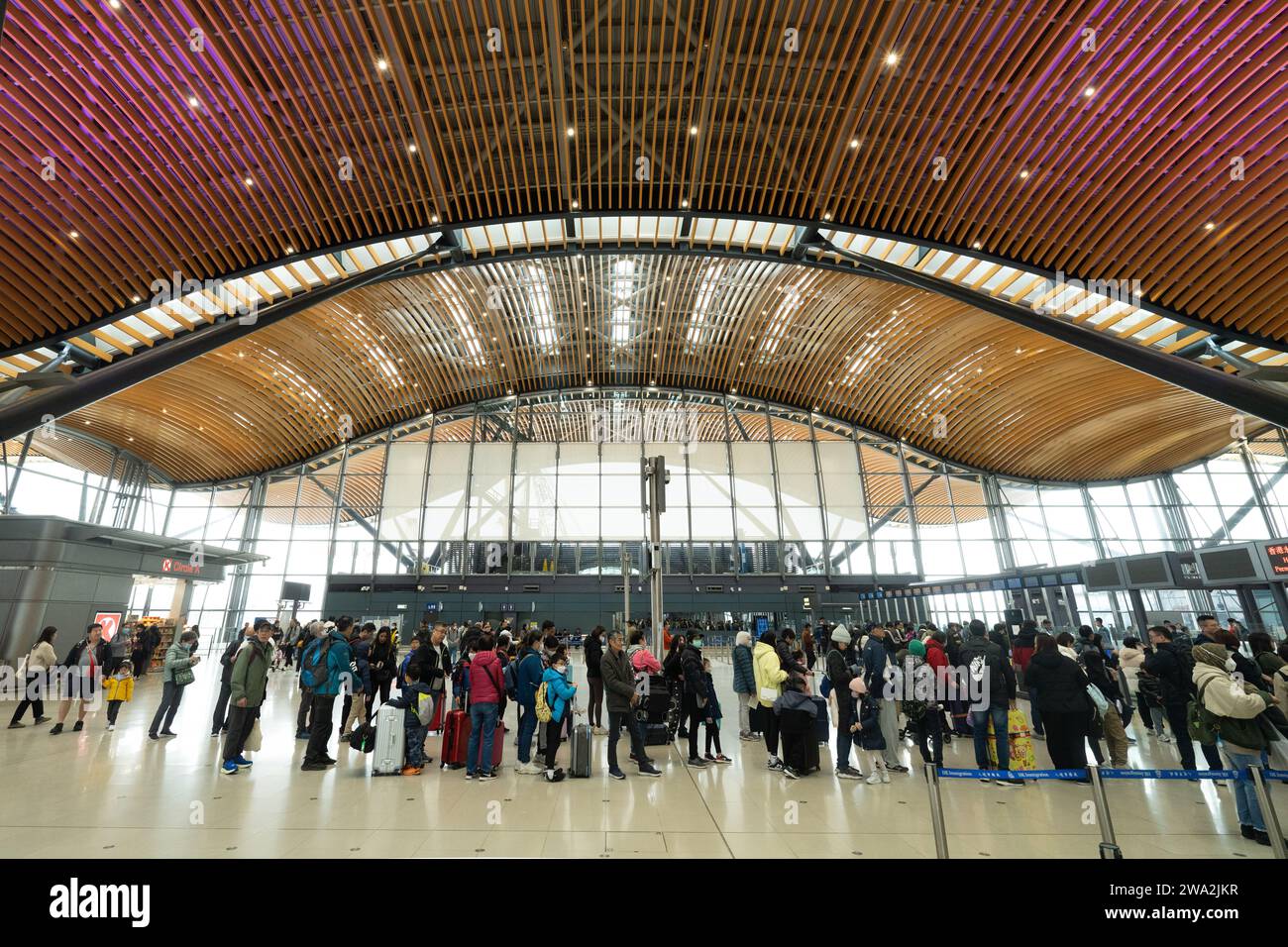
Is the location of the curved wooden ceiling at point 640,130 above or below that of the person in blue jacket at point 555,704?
above

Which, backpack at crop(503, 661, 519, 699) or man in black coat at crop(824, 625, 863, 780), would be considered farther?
backpack at crop(503, 661, 519, 699)

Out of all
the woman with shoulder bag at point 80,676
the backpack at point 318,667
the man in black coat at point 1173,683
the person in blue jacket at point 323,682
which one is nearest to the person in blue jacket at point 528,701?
the person in blue jacket at point 323,682

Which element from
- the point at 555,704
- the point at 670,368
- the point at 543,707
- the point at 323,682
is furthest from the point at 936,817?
the point at 670,368

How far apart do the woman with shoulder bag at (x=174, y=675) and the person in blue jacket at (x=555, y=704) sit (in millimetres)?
5036

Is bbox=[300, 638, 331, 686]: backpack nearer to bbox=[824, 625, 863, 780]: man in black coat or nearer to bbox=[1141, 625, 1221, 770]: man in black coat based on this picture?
bbox=[824, 625, 863, 780]: man in black coat

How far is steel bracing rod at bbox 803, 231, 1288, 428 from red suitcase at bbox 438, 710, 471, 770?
1591 centimetres

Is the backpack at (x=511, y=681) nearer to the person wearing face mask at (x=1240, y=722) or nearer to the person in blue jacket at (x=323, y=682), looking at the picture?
the person in blue jacket at (x=323, y=682)

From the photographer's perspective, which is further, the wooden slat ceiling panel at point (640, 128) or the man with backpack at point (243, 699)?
the wooden slat ceiling panel at point (640, 128)

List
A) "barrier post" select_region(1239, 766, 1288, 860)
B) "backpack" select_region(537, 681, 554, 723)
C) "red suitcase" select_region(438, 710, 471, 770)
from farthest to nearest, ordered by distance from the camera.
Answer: "red suitcase" select_region(438, 710, 471, 770) → "backpack" select_region(537, 681, 554, 723) → "barrier post" select_region(1239, 766, 1288, 860)

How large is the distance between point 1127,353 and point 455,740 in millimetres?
17455

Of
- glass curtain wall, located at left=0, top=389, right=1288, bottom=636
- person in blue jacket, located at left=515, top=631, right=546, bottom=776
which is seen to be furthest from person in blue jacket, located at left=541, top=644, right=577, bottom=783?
glass curtain wall, located at left=0, top=389, right=1288, bottom=636

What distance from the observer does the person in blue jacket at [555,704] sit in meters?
6.25

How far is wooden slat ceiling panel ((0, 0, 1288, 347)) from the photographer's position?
9.54m
